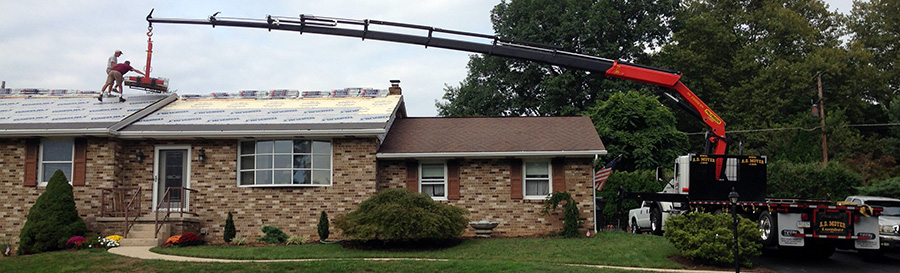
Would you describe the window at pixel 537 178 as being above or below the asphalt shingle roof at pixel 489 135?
below

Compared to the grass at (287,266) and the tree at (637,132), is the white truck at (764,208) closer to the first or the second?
the grass at (287,266)

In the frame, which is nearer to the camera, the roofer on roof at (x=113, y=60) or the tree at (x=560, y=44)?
the roofer on roof at (x=113, y=60)

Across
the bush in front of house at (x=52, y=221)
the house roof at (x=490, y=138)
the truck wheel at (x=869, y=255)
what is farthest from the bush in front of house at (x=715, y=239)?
the bush in front of house at (x=52, y=221)

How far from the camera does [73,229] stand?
17297 mm

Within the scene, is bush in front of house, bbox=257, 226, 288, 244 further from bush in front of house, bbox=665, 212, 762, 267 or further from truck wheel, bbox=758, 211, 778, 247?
truck wheel, bbox=758, 211, 778, 247

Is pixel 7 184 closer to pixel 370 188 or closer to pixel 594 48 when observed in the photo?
pixel 370 188

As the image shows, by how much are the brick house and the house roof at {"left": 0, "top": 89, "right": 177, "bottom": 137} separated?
6cm

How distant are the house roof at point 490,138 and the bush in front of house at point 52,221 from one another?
7.36 metres

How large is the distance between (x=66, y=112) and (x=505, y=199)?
11974mm

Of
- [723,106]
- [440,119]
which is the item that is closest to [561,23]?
[723,106]

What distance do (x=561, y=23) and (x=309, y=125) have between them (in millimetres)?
20907

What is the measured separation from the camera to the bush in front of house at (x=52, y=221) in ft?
54.7

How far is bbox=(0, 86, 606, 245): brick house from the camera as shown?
1870cm

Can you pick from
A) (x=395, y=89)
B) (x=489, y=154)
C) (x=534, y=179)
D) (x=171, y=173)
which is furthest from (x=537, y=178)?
(x=171, y=173)
